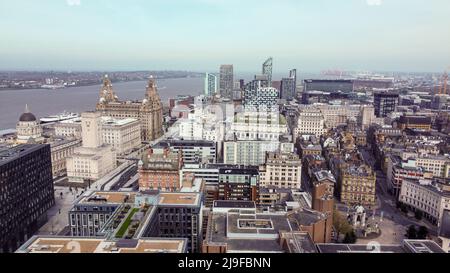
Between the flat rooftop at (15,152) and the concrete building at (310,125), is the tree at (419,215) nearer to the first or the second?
the concrete building at (310,125)

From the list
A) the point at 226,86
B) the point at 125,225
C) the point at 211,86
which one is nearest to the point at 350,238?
the point at 125,225

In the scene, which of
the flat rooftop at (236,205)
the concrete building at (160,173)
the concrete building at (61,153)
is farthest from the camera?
the concrete building at (61,153)

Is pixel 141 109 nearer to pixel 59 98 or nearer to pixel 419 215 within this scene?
pixel 59 98

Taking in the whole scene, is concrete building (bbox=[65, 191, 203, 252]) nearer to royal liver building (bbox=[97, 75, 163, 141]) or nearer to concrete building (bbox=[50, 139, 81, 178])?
concrete building (bbox=[50, 139, 81, 178])

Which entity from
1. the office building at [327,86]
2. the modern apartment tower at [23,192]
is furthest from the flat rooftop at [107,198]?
the office building at [327,86]

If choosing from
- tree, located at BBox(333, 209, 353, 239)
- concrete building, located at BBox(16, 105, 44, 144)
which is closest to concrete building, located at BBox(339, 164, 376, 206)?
tree, located at BBox(333, 209, 353, 239)
